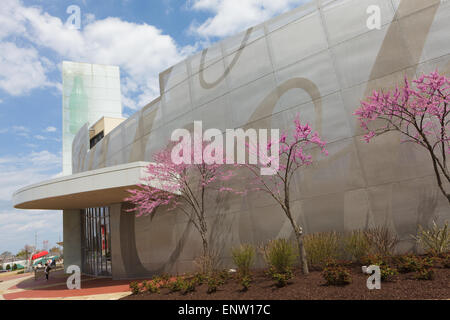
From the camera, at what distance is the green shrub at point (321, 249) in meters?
9.36

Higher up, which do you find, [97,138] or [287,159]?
[97,138]

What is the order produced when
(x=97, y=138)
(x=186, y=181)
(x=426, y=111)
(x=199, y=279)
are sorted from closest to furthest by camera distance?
(x=426, y=111) < (x=199, y=279) < (x=186, y=181) < (x=97, y=138)

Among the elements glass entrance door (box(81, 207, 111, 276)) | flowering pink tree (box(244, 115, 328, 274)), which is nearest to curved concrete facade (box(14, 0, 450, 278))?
flowering pink tree (box(244, 115, 328, 274))

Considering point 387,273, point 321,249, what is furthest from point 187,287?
point 387,273

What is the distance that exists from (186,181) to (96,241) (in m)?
11.0

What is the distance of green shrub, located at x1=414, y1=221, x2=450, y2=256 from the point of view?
808 centimetres

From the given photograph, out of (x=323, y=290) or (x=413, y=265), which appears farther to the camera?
(x=413, y=265)

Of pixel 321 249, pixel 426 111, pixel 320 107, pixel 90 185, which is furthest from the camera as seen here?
pixel 90 185

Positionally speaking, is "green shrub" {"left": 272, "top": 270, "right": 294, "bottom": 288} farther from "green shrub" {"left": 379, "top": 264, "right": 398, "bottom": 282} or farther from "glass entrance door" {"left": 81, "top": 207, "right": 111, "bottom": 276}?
"glass entrance door" {"left": 81, "top": 207, "right": 111, "bottom": 276}

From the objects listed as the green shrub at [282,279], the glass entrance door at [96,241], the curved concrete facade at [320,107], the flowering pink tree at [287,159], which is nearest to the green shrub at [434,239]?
the curved concrete facade at [320,107]

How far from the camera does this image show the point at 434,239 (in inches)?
324

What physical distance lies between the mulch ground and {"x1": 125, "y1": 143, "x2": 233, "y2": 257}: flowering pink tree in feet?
11.0

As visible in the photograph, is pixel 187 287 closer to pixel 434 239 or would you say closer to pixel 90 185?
pixel 90 185
